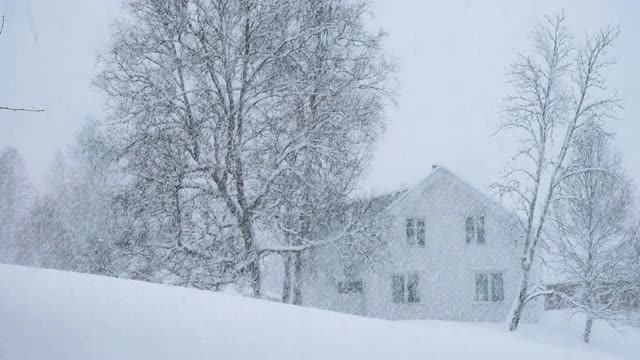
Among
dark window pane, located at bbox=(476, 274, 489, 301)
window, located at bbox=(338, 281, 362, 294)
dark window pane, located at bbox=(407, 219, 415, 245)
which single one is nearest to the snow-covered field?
window, located at bbox=(338, 281, 362, 294)

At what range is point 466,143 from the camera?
2564 inches

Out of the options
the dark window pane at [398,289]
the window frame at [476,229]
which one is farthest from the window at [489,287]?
the dark window pane at [398,289]

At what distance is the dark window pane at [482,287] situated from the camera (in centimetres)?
2550

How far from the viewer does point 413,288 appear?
2491cm

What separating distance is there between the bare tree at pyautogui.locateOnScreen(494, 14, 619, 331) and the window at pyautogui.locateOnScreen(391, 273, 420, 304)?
24.0 ft

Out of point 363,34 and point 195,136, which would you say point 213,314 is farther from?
point 363,34

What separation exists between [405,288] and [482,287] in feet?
11.8

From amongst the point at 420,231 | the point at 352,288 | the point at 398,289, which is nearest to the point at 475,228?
the point at 420,231

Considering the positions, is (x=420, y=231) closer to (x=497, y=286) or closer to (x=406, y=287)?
(x=406, y=287)

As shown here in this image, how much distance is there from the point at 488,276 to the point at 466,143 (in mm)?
41183

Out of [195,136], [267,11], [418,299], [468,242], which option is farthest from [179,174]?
[468,242]

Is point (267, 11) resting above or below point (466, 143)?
below

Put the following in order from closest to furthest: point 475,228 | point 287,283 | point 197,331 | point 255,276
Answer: point 197,331, point 255,276, point 287,283, point 475,228

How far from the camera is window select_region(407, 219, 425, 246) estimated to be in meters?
25.4
